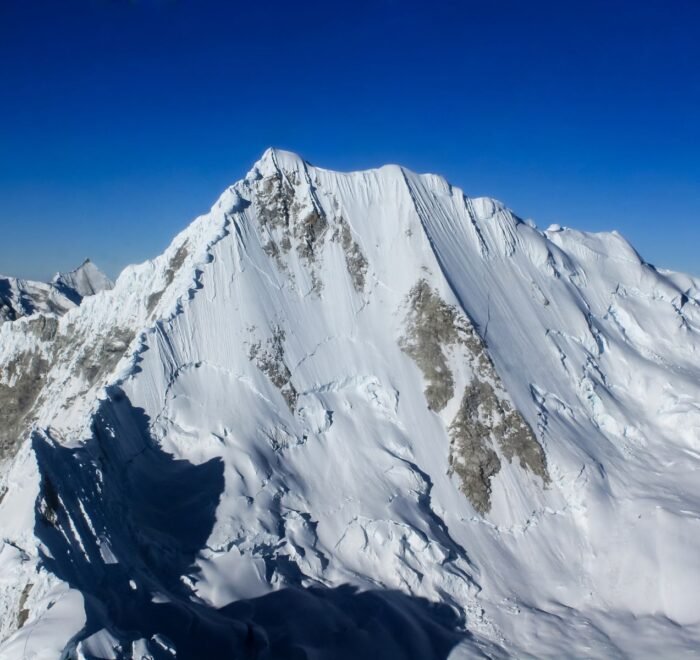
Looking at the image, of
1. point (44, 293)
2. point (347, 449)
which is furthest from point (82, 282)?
point (347, 449)

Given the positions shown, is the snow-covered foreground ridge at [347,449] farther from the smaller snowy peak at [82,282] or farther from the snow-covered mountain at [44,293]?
the smaller snowy peak at [82,282]

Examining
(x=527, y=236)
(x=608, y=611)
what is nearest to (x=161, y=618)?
(x=608, y=611)

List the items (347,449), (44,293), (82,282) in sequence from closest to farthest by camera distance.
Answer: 1. (347,449)
2. (44,293)
3. (82,282)

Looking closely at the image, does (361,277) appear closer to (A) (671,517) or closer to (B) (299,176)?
(B) (299,176)

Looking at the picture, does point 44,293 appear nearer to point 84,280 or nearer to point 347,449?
point 84,280

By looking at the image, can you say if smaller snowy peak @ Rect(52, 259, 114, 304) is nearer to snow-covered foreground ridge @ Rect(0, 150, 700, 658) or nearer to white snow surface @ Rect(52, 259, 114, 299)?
white snow surface @ Rect(52, 259, 114, 299)

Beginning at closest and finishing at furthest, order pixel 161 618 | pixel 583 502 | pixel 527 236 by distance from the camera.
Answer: pixel 161 618
pixel 583 502
pixel 527 236

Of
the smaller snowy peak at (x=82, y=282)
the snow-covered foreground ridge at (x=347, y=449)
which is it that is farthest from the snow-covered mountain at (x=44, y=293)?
the snow-covered foreground ridge at (x=347, y=449)
